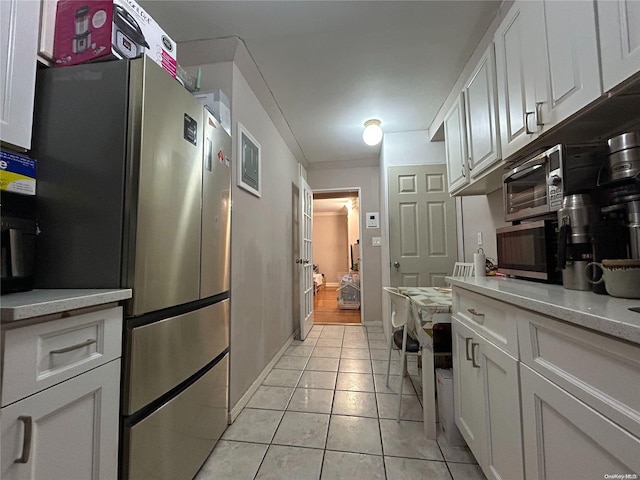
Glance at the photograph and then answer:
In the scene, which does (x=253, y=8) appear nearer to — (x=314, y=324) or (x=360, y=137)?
(x=360, y=137)

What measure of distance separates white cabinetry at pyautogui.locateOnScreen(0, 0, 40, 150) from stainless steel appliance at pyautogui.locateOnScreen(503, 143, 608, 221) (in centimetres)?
193

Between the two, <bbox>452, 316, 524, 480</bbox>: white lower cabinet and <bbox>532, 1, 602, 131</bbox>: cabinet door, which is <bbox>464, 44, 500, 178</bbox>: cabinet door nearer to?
<bbox>532, 1, 602, 131</bbox>: cabinet door

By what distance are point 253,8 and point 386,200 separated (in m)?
2.20

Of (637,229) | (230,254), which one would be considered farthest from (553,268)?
(230,254)

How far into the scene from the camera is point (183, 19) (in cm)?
160

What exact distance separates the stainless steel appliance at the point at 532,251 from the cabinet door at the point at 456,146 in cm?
74

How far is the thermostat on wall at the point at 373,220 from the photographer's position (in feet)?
13.1

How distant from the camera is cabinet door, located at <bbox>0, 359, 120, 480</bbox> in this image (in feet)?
1.97

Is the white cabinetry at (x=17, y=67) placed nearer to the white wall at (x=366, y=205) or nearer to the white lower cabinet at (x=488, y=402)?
the white lower cabinet at (x=488, y=402)

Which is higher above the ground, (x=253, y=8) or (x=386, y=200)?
(x=253, y=8)

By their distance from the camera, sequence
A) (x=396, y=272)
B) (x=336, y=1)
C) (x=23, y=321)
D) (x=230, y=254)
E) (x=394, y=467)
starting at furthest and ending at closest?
1. (x=396, y=272)
2. (x=230, y=254)
3. (x=336, y=1)
4. (x=394, y=467)
5. (x=23, y=321)

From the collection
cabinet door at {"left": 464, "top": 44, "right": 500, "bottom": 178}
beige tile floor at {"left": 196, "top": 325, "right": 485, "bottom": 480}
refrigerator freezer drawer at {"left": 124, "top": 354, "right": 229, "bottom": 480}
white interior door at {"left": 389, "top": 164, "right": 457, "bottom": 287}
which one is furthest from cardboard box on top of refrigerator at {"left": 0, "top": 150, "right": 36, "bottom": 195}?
white interior door at {"left": 389, "top": 164, "right": 457, "bottom": 287}

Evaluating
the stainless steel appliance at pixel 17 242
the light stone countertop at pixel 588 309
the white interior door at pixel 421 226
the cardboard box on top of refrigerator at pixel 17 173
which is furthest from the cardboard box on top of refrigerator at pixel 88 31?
the white interior door at pixel 421 226

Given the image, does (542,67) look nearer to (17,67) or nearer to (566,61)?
(566,61)
